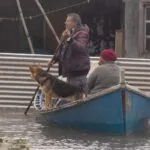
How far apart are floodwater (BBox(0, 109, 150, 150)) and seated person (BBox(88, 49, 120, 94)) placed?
86cm

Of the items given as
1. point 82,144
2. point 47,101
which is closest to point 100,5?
point 47,101

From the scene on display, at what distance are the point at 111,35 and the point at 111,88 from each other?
13957 mm

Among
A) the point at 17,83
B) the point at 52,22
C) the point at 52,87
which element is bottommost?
the point at 17,83

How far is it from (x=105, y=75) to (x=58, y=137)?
1336 mm

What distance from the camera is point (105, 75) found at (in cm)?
1269

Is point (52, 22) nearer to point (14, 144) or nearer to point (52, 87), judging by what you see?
point (52, 87)

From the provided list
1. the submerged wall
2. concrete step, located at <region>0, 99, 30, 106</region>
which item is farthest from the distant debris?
the submerged wall

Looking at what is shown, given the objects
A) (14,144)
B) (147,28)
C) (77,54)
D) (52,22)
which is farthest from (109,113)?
(52,22)

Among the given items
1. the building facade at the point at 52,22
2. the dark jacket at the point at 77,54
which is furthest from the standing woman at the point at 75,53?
A: the building facade at the point at 52,22

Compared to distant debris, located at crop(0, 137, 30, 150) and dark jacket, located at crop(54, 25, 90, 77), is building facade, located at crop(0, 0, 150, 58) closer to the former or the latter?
dark jacket, located at crop(54, 25, 90, 77)

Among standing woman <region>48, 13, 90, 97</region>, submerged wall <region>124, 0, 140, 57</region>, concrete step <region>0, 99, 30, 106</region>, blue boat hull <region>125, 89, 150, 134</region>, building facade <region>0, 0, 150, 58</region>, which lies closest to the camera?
blue boat hull <region>125, 89, 150, 134</region>

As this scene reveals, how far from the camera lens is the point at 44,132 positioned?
1284cm

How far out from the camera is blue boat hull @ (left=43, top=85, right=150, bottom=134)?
12297 millimetres

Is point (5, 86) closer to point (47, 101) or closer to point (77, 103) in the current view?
point (47, 101)
